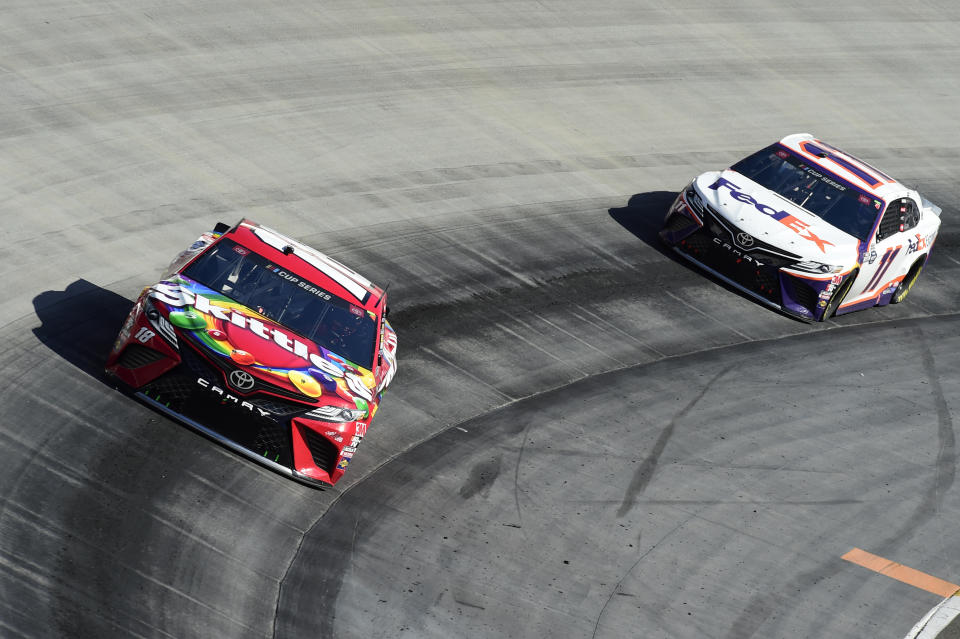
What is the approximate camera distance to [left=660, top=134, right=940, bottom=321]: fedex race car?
48.6ft

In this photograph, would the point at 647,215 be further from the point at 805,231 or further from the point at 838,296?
the point at 838,296

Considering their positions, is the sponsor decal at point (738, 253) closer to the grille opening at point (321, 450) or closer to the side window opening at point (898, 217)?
the side window opening at point (898, 217)

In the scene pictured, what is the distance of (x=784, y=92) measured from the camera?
22.1 metres

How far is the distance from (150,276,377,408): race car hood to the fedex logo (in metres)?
6.77

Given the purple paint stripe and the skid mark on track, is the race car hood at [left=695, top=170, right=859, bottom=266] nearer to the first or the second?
the purple paint stripe

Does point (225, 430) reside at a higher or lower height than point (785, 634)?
higher

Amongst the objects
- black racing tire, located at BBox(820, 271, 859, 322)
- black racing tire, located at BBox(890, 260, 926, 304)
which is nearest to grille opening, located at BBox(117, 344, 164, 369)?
black racing tire, located at BBox(820, 271, 859, 322)

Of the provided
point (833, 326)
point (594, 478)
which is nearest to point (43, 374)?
point (594, 478)

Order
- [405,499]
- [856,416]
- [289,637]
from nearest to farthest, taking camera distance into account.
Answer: [289,637] → [405,499] → [856,416]

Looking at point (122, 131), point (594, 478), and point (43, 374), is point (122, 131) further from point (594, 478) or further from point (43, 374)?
point (594, 478)

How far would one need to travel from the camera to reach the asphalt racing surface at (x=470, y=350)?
A: 30.9 feet

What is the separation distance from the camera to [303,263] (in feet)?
36.2

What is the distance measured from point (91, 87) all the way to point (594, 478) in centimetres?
914

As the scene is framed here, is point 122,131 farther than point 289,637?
Yes
